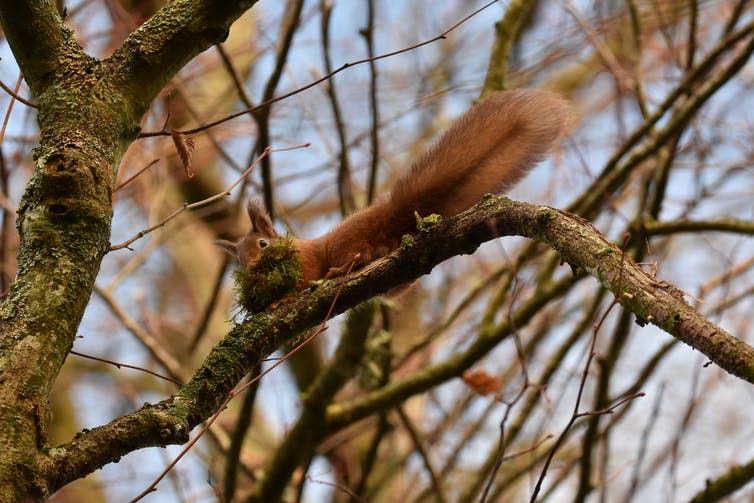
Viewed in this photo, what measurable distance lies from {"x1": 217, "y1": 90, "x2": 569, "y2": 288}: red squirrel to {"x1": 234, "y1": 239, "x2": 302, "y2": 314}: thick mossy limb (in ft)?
0.15

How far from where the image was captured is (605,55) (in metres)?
4.45

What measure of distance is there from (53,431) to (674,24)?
16.2 feet

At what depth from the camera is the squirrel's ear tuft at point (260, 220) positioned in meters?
2.94

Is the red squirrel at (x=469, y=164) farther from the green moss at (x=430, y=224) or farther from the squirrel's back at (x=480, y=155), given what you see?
the green moss at (x=430, y=224)

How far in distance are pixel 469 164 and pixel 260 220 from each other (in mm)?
919

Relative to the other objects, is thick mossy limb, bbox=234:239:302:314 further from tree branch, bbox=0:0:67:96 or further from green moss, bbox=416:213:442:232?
tree branch, bbox=0:0:67:96

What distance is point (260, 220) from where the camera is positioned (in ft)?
9.64

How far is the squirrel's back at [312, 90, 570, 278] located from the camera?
2291 mm

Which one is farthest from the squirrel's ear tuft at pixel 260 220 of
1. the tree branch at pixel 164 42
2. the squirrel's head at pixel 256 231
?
the tree branch at pixel 164 42

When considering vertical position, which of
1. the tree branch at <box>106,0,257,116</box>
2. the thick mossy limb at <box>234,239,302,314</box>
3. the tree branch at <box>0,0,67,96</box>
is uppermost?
the tree branch at <box>0,0,67,96</box>

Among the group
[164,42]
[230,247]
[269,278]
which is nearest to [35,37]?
[164,42]

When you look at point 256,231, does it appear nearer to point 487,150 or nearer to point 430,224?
point 487,150

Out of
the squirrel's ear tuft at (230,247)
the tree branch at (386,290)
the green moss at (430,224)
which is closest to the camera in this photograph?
the tree branch at (386,290)

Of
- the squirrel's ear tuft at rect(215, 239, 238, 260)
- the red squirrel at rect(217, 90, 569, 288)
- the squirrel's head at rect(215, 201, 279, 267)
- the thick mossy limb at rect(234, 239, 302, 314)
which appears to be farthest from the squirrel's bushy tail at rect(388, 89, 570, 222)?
the squirrel's ear tuft at rect(215, 239, 238, 260)
